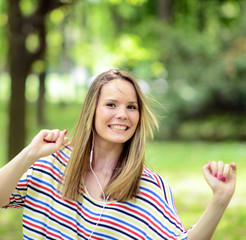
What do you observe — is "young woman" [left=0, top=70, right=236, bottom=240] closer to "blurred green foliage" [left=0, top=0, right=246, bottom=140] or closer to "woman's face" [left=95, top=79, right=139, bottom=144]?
"woman's face" [left=95, top=79, right=139, bottom=144]

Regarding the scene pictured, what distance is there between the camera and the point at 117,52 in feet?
46.6

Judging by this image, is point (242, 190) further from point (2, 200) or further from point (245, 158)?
point (2, 200)

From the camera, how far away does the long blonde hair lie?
2180 mm

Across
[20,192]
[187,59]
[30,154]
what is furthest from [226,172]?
[187,59]

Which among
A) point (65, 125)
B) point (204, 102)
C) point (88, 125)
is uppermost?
point (88, 125)

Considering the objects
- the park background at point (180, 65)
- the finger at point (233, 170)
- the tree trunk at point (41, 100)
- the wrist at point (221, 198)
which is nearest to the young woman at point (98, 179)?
the wrist at point (221, 198)

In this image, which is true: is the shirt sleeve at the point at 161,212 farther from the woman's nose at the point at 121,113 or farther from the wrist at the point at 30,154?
the wrist at the point at 30,154

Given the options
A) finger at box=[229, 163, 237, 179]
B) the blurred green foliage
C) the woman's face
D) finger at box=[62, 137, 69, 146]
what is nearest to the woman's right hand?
finger at box=[62, 137, 69, 146]

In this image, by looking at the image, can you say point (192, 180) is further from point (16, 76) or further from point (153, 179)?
point (153, 179)

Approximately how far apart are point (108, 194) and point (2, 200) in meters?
0.52

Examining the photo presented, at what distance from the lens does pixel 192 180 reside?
342 inches

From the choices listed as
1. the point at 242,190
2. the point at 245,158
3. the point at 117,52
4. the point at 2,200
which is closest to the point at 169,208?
the point at 2,200

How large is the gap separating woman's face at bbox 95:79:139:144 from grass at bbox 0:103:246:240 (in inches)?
12.5

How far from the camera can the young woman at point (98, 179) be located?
2.11m
